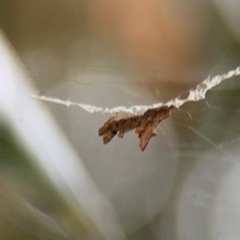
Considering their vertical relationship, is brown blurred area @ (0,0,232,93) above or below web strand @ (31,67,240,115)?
above

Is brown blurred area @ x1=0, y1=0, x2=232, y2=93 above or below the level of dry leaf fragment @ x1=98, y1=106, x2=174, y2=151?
above

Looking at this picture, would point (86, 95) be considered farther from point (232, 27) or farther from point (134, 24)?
point (232, 27)

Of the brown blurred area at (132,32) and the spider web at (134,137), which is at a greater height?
the brown blurred area at (132,32)

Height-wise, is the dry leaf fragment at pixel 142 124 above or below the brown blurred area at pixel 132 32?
below

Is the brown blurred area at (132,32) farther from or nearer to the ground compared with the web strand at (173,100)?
farther from the ground

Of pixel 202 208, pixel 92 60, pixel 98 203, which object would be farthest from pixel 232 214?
pixel 92 60

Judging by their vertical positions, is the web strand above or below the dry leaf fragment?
above
